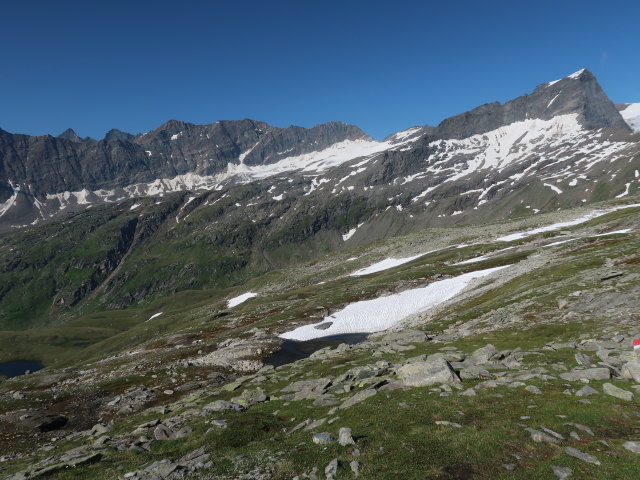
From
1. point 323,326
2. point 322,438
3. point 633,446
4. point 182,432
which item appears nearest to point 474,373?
point 633,446

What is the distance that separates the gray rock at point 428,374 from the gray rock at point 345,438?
8.27m

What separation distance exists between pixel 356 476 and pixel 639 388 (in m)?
15.0

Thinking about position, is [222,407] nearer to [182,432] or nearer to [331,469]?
[182,432]

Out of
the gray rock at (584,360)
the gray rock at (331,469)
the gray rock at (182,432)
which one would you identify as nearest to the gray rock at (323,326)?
the gray rock at (182,432)

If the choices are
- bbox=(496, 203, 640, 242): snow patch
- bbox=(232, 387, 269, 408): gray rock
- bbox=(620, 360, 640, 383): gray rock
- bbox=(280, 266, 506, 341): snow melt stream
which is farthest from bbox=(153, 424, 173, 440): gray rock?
bbox=(496, 203, 640, 242): snow patch

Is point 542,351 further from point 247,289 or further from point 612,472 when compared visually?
point 247,289

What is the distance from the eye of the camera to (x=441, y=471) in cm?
1347

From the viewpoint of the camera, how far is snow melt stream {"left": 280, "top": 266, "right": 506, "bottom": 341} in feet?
246

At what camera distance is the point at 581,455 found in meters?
13.4

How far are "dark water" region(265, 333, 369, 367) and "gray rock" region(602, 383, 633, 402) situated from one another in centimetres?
4733

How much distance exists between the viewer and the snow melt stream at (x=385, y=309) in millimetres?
75062

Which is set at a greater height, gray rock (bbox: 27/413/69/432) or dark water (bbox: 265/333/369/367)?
gray rock (bbox: 27/413/69/432)

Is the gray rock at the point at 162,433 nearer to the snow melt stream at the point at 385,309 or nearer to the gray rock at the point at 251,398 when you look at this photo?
the gray rock at the point at 251,398

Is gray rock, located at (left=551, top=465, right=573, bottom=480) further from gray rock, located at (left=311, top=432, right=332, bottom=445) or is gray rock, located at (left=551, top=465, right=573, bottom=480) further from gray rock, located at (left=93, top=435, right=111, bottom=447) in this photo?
gray rock, located at (left=93, top=435, right=111, bottom=447)
